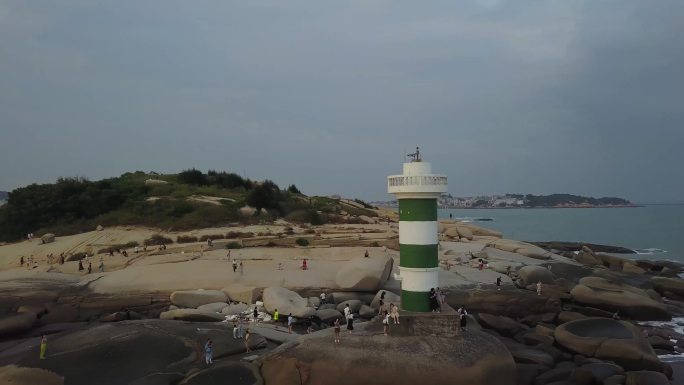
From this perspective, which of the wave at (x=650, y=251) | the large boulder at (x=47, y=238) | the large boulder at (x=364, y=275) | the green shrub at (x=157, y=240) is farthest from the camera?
the wave at (x=650, y=251)

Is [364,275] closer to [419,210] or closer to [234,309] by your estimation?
[234,309]

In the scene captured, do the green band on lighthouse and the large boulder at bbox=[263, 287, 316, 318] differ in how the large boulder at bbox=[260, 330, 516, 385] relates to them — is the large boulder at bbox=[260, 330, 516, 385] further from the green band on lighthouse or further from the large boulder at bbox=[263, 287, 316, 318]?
the large boulder at bbox=[263, 287, 316, 318]

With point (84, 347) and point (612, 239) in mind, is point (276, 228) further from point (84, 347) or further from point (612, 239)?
point (612, 239)

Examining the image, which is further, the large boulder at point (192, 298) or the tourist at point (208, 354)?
the large boulder at point (192, 298)

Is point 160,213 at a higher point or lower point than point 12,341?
higher

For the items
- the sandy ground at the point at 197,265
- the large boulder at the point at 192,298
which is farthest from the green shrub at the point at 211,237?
the large boulder at the point at 192,298

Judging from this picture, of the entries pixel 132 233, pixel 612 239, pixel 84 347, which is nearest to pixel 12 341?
pixel 84 347

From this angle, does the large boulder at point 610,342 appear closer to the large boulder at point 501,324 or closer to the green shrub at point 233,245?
the large boulder at point 501,324

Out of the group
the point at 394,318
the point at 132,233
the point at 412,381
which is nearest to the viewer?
the point at 412,381
